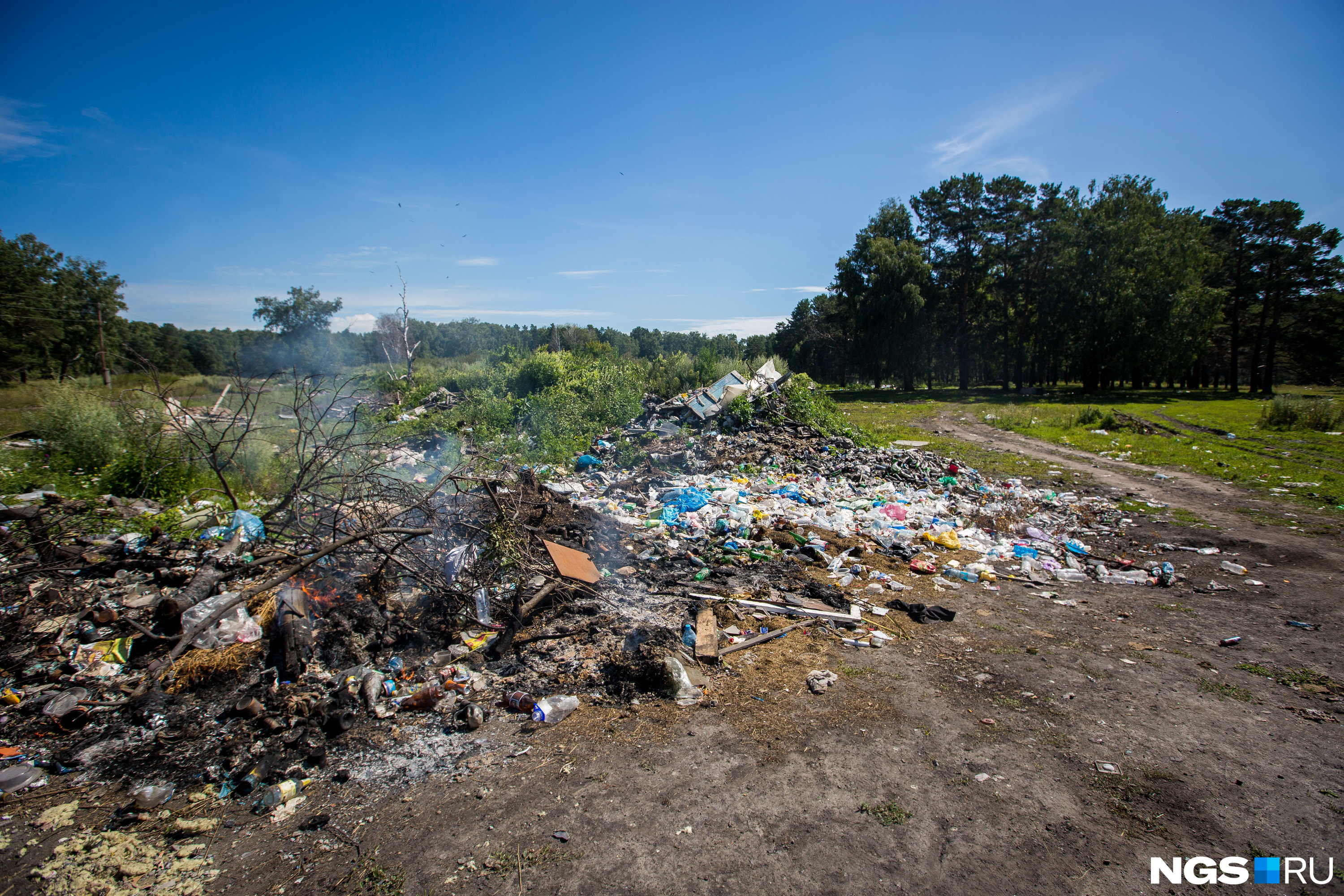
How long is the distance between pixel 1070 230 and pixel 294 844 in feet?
100.0

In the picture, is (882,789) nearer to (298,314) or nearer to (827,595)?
(827,595)

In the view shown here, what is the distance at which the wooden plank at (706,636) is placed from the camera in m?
3.56

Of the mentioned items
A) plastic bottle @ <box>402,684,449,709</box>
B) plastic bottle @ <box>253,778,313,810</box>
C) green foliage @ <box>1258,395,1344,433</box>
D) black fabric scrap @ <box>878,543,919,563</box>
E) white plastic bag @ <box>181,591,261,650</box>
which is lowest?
plastic bottle @ <box>253,778,313,810</box>

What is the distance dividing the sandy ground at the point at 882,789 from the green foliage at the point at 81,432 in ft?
19.0

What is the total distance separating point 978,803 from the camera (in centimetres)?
236

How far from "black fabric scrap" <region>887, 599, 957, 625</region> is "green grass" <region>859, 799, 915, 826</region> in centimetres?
218

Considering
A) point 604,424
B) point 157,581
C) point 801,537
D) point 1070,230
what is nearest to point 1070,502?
point 801,537

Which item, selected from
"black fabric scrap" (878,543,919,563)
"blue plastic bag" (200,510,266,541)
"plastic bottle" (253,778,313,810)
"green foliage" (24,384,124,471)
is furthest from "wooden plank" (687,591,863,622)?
"green foliage" (24,384,124,471)

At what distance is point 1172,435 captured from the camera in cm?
1241

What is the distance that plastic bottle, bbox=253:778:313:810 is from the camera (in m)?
2.36

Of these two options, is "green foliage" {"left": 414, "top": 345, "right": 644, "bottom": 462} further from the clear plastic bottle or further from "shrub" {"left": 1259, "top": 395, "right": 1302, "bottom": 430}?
"shrub" {"left": 1259, "top": 395, "right": 1302, "bottom": 430}

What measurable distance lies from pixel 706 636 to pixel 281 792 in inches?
98.4

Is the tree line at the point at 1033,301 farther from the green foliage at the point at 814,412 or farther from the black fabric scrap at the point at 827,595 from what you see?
the black fabric scrap at the point at 827,595

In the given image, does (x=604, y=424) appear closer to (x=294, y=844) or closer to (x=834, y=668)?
(x=834, y=668)
